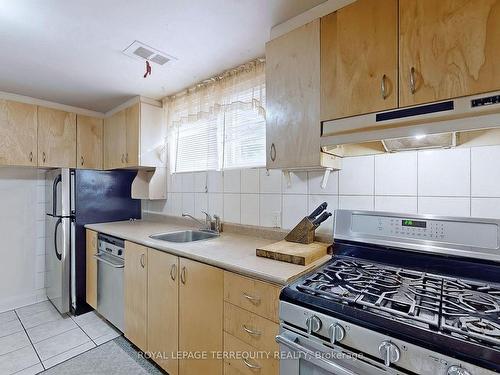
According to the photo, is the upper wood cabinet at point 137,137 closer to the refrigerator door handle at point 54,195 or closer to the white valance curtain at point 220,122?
the white valance curtain at point 220,122

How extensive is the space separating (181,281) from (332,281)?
892mm

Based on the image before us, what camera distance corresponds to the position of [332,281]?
3.51ft

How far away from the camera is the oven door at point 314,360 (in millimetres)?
808

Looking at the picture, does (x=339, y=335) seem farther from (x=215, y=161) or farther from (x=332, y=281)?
(x=215, y=161)

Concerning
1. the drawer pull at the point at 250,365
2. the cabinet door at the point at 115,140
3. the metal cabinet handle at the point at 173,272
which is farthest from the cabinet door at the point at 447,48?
the cabinet door at the point at 115,140

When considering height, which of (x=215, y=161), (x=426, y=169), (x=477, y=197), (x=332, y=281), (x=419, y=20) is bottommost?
(x=332, y=281)

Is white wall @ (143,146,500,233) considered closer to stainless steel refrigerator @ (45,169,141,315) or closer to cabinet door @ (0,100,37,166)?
stainless steel refrigerator @ (45,169,141,315)

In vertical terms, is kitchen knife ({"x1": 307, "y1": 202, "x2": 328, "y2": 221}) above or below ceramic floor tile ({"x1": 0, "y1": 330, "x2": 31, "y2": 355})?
above

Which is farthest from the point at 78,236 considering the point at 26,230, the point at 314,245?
the point at 314,245

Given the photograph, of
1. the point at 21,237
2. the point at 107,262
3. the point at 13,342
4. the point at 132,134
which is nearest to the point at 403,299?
the point at 107,262

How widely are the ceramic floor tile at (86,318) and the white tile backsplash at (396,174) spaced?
2.68 m

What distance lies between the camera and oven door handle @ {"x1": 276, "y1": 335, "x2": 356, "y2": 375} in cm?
83

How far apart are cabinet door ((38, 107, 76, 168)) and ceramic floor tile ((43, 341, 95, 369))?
1.73 meters

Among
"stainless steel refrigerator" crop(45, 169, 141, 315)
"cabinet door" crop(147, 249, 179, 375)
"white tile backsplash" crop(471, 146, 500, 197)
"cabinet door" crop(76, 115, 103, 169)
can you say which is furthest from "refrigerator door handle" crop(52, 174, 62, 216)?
"white tile backsplash" crop(471, 146, 500, 197)
